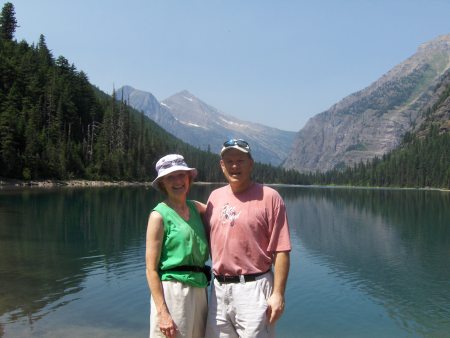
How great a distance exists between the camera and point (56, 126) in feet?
374

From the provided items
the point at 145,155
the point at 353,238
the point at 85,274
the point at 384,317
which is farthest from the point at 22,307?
the point at 145,155

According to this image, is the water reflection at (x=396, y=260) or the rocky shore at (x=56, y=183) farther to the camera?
the rocky shore at (x=56, y=183)

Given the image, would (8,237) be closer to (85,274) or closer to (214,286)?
(85,274)

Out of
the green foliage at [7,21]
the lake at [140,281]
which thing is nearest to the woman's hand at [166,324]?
the lake at [140,281]

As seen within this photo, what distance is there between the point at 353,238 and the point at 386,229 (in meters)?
8.57

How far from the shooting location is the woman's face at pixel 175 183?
6242 mm

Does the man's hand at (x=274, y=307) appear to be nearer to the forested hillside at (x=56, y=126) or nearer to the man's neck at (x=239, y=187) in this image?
the man's neck at (x=239, y=187)

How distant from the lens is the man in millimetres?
5918

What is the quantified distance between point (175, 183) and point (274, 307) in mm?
2082

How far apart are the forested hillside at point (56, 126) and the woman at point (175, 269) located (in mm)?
83191

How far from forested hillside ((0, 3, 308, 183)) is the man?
8343cm

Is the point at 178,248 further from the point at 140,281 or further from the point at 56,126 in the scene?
the point at 56,126

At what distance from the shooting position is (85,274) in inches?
905

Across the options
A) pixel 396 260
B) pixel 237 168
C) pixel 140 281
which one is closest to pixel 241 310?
pixel 237 168
